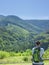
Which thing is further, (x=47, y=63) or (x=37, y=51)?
(x=47, y=63)

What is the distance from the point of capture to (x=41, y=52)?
10.8m

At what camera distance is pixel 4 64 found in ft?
63.0

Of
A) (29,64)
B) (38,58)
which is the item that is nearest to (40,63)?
(38,58)

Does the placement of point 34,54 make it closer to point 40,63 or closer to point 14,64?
point 40,63

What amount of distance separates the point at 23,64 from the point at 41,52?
836cm

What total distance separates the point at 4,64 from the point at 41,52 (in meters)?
8.83

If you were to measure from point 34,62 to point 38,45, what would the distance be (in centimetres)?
84

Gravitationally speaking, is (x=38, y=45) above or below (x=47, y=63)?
above

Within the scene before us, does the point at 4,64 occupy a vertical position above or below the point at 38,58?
below

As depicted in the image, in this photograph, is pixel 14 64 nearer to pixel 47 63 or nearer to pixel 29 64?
pixel 29 64

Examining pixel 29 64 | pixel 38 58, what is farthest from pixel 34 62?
pixel 29 64

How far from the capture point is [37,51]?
10.8 m

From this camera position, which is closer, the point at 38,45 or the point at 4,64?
the point at 38,45

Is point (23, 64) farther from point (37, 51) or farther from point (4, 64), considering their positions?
point (37, 51)
